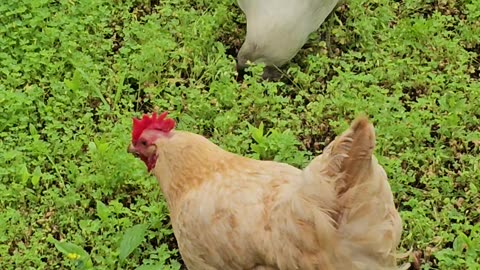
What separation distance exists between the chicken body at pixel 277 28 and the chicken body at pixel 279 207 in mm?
1404

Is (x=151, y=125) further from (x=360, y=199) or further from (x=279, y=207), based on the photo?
(x=360, y=199)

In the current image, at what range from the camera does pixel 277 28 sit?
5.16m

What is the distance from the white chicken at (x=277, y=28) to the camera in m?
5.16

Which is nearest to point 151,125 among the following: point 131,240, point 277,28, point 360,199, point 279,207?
point 131,240

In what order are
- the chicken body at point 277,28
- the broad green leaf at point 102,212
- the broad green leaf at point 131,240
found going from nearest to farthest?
1. the broad green leaf at point 131,240
2. the broad green leaf at point 102,212
3. the chicken body at point 277,28

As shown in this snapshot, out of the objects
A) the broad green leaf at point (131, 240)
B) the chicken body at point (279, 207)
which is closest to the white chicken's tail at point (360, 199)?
the chicken body at point (279, 207)

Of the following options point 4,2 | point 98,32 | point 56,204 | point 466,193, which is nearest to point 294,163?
point 466,193

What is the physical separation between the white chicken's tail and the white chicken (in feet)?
6.36

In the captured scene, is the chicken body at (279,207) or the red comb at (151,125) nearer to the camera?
the chicken body at (279,207)

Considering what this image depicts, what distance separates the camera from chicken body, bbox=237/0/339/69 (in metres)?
5.16

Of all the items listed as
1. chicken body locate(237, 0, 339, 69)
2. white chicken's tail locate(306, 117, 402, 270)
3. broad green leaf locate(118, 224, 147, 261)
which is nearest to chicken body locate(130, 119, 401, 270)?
white chicken's tail locate(306, 117, 402, 270)

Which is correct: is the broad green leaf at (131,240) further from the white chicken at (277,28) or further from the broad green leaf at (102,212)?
the white chicken at (277,28)

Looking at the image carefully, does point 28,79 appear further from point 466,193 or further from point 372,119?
point 466,193

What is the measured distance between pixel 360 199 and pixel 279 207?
0.39 meters
